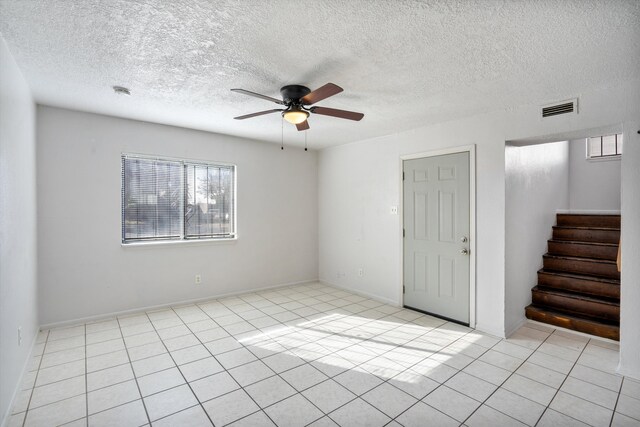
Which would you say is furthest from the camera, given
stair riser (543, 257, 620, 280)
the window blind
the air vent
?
the window blind

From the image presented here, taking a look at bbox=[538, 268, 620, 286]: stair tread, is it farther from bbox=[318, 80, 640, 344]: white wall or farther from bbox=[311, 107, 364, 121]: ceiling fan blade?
bbox=[311, 107, 364, 121]: ceiling fan blade

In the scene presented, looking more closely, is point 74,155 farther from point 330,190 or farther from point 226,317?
point 330,190

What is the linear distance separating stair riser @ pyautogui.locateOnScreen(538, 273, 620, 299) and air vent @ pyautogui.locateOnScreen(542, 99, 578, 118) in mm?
2223

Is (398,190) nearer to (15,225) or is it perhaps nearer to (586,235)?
(586,235)

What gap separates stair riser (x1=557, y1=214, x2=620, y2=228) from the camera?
15.1 ft

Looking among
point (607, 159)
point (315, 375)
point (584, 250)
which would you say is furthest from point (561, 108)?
point (607, 159)

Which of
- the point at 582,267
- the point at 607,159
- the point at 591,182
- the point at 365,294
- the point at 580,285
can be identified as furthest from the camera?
the point at 591,182

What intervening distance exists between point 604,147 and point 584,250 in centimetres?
246

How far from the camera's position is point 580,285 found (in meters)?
3.91

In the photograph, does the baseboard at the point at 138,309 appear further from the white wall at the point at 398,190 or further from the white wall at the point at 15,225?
the white wall at the point at 398,190

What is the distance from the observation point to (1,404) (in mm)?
1916

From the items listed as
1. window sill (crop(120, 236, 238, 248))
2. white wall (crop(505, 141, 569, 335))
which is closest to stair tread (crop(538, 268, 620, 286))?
white wall (crop(505, 141, 569, 335))

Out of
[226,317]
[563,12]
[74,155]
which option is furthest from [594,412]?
[74,155]

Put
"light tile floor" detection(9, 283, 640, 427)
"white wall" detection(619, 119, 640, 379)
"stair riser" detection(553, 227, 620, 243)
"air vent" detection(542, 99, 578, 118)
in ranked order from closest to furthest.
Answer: "light tile floor" detection(9, 283, 640, 427) < "white wall" detection(619, 119, 640, 379) < "air vent" detection(542, 99, 578, 118) < "stair riser" detection(553, 227, 620, 243)
